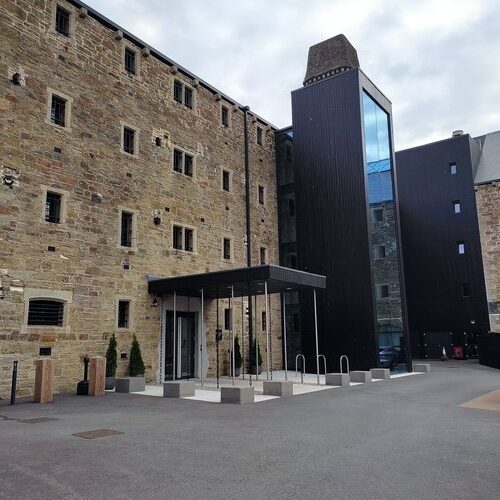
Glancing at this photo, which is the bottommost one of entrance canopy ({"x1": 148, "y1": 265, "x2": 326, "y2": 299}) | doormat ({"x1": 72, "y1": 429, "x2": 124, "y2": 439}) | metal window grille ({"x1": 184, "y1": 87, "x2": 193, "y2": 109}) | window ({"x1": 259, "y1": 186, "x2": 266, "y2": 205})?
doormat ({"x1": 72, "y1": 429, "x2": 124, "y2": 439})

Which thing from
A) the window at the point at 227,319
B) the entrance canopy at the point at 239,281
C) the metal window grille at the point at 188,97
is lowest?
the window at the point at 227,319

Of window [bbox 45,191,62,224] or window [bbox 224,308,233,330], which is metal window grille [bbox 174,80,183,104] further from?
window [bbox 224,308,233,330]

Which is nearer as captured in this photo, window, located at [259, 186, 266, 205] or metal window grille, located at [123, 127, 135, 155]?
metal window grille, located at [123, 127, 135, 155]

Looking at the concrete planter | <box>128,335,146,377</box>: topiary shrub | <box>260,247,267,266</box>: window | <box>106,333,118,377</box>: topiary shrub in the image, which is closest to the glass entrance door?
<box>128,335,146,377</box>: topiary shrub

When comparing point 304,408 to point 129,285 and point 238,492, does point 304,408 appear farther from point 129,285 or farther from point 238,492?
point 129,285

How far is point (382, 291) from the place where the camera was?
20.7m

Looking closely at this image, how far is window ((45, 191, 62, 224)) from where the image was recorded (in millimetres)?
14117

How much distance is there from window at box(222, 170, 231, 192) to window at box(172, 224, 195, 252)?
326 centimetres

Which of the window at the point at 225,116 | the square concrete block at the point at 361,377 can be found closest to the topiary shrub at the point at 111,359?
the square concrete block at the point at 361,377

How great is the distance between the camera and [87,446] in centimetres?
662

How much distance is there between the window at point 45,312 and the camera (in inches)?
520

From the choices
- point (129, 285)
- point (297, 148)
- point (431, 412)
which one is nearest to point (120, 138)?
point (129, 285)

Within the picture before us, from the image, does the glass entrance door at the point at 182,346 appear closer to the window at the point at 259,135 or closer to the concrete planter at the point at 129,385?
the concrete planter at the point at 129,385

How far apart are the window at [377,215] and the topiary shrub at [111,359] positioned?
1227 centimetres
